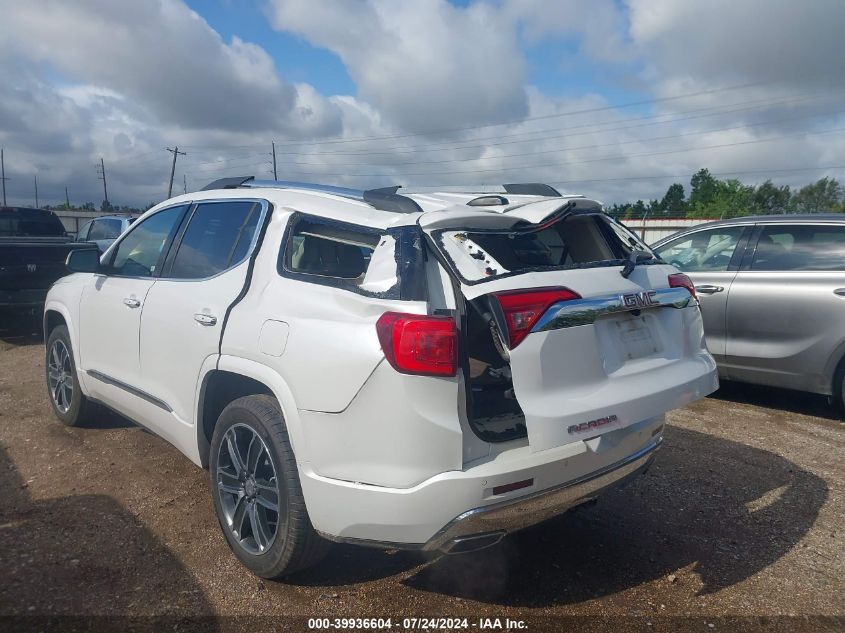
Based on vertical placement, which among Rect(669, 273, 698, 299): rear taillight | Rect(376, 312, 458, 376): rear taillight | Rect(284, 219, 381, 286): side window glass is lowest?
Rect(376, 312, 458, 376): rear taillight

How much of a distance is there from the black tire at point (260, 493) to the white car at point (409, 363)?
1cm

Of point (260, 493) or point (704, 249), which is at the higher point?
point (704, 249)

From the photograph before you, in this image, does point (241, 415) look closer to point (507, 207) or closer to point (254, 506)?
point (254, 506)

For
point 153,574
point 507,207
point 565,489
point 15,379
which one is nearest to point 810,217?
point 507,207

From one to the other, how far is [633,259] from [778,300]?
10.8ft

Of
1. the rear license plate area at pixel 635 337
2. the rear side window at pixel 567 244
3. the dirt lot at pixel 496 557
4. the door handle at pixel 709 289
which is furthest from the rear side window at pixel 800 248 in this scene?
the rear license plate area at pixel 635 337

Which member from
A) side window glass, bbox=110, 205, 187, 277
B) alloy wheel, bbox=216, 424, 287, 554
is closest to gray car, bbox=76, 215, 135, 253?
side window glass, bbox=110, 205, 187, 277

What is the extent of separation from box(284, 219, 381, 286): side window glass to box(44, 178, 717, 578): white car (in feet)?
0.03

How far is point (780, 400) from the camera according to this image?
6320 mm

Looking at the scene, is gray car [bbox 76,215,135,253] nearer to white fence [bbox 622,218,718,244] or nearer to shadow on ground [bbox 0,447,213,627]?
shadow on ground [bbox 0,447,213,627]

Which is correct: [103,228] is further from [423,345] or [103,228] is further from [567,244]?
[423,345]

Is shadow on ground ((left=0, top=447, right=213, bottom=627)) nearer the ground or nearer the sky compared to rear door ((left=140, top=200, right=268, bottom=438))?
nearer the ground

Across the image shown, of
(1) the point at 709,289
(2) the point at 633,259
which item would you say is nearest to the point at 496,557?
(2) the point at 633,259

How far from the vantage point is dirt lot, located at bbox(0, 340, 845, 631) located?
2.84 meters
